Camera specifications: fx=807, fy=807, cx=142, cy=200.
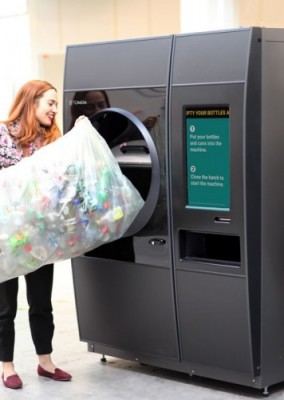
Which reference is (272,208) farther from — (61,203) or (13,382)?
(13,382)

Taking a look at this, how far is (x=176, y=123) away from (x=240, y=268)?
71 centimetres

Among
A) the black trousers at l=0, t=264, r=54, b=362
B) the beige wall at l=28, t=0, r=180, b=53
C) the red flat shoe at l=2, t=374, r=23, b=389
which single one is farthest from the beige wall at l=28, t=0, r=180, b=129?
the red flat shoe at l=2, t=374, r=23, b=389

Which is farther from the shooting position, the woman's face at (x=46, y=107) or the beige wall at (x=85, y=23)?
the beige wall at (x=85, y=23)

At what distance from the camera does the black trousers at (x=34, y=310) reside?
12.9 feet

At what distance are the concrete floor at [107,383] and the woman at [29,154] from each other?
10cm

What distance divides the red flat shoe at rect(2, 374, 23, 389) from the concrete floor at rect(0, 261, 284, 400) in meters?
0.02

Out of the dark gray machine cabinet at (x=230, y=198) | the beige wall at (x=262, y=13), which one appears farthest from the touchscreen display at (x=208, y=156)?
the beige wall at (x=262, y=13)

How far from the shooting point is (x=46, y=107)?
12.9 feet

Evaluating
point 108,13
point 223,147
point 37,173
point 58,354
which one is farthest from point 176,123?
point 108,13

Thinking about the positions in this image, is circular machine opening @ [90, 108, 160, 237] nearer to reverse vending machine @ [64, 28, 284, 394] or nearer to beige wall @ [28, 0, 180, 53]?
reverse vending machine @ [64, 28, 284, 394]

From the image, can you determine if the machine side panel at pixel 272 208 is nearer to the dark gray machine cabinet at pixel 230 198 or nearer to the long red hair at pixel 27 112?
the dark gray machine cabinet at pixel 230 198

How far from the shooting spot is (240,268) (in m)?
3.52

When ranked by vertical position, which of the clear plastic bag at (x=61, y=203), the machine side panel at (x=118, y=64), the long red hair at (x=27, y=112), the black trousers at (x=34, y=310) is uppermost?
the machine side panel at (x=118, y=64)

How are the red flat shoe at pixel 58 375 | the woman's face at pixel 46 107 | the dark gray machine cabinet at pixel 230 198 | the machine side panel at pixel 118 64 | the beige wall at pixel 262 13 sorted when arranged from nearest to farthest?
1. the dark gray machine cabinet at pixel 230 198
2. the machine side panel at pixel 118 64
3. the woman's face at pixel 46 107
4. the red flat shoe at pixel 58 375
5. the beige wall at pixel 262 13
